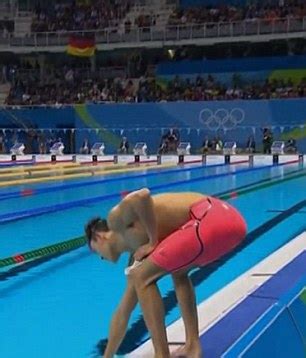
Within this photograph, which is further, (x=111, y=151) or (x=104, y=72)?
(x=104, y=72)

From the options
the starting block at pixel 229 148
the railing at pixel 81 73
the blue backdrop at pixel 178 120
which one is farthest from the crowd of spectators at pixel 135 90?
the starting block at pixel 229 148

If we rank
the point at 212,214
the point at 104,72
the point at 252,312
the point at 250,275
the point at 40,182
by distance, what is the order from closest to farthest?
the point at 212,214, the point at 252,312, the point at 250,275, the point at 40,182, the point at 104,72

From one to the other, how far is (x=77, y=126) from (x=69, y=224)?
19.6m

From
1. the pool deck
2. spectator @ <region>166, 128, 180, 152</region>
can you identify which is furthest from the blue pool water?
spectator @ <region>166, 128, 180, 152</region>

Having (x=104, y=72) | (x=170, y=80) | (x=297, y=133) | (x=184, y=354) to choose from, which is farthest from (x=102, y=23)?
(x=184, y=354)

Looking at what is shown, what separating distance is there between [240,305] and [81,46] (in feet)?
91.9

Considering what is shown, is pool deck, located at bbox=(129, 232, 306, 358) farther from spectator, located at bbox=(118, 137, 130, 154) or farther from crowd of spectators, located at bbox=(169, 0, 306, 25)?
crowd of spectators, located at bbox=(169, 0, 306, 25)

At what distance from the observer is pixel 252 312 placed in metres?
4.14

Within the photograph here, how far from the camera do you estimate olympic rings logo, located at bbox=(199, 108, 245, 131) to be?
26.9m

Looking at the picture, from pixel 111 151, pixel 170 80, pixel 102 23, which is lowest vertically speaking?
pixel 111 151

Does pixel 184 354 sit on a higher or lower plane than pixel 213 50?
lower

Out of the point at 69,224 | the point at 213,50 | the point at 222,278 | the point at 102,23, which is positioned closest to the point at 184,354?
the point at 222,278

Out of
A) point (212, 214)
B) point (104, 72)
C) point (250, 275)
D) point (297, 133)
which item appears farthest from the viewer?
point (104, 72)

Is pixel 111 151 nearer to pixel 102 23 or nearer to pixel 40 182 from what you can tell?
pixel 102 23
